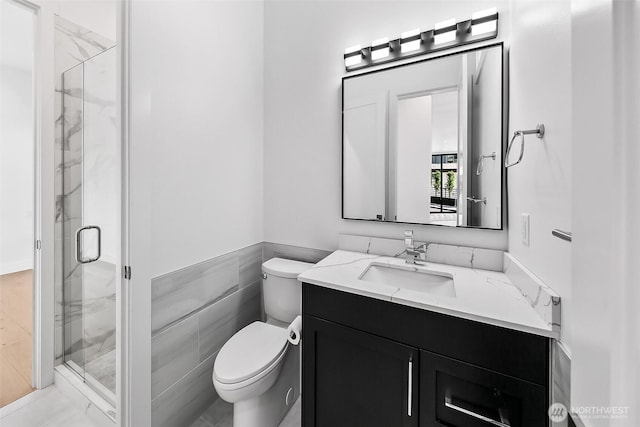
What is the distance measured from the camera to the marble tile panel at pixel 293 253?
177cm

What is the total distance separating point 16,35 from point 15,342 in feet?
8.54

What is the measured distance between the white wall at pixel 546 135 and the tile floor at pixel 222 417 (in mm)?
1394

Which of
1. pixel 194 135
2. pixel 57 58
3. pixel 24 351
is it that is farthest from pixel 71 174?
pixel 24 351

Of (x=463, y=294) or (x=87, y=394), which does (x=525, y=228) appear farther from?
(x=87, y=394)

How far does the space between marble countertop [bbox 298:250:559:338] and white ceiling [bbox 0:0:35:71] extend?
2230 millimetres

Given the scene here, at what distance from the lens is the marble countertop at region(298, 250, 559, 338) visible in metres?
0.84

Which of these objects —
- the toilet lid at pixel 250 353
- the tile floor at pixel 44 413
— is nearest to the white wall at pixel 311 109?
the toilet lid at pixel 250 353

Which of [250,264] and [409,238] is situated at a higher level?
[409,238]

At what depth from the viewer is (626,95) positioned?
0.87ft

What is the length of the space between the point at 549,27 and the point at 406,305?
3.30 ft

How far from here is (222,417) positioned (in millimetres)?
1490

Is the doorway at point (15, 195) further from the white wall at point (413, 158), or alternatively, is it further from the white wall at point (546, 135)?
the white wall at point (546, 135)

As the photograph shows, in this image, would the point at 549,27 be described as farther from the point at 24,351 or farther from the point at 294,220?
the point at 24,351

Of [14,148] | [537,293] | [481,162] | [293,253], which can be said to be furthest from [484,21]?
[14,148]
